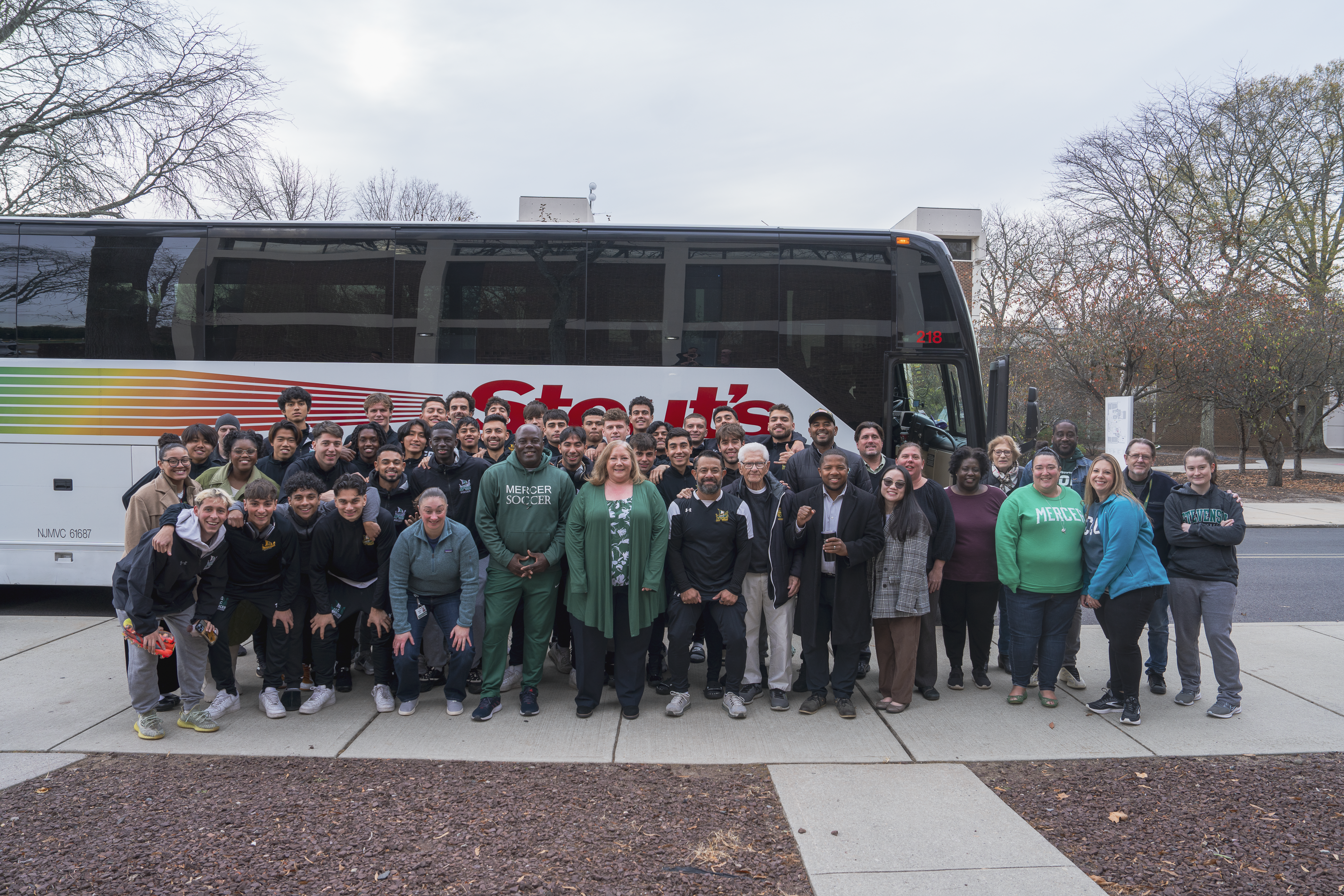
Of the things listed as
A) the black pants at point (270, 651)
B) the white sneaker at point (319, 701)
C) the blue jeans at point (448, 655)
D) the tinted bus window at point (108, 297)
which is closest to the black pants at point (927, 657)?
the blue jeans at point (448, 655)

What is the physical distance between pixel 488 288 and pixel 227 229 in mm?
2720

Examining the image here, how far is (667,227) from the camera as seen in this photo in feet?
25.5

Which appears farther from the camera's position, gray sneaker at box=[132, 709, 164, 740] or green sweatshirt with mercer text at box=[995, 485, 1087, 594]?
green sweatshirt with mercer text at box=[995, 485, 1087, 594]

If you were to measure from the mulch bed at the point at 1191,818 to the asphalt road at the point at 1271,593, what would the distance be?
13.6 feet

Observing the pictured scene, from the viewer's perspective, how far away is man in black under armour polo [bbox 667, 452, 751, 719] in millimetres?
5207

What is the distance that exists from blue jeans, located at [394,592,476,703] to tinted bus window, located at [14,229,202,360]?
14.3ft

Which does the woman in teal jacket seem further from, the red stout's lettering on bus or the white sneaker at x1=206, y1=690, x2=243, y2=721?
the white sneaker at x1=206, y1=690, x2=243, y2=721

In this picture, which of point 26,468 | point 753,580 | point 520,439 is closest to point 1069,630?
point 753,580

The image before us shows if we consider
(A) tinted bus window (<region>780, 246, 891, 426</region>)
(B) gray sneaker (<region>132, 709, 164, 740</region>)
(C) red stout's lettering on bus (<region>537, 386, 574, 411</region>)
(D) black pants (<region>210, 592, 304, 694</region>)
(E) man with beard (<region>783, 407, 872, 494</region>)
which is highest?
(A) tinted bus window (<region>780, 246, 891, 426</region>)

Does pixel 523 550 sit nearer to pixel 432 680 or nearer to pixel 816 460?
pixel 432 680

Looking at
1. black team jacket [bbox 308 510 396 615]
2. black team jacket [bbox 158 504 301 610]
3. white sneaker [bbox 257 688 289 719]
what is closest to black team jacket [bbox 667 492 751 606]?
black team jacket [bbox 308 510 396 615]

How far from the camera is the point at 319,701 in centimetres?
529

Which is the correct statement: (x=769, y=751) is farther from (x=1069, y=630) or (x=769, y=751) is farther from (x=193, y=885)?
(x=193, y=885)

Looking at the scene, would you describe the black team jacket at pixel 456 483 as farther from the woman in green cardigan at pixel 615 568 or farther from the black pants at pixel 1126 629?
the black pants at pixel 1126 629
